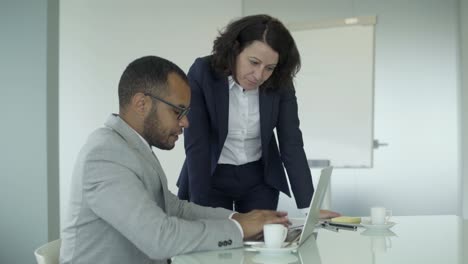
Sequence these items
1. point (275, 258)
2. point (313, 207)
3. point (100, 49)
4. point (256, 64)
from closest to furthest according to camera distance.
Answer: point (275, 258)
point (313, 207)
point (256, 64)
point (100, 49)

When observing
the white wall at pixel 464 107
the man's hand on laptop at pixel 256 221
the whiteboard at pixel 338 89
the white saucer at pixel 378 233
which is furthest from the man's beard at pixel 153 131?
the white wall at pixel 464 107

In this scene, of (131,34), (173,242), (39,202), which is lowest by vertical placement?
Answer: (39,202)

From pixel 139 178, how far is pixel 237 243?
30 centimetres

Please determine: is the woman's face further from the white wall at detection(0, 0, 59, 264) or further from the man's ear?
the white wall at detection(0, 0, 59, 264)

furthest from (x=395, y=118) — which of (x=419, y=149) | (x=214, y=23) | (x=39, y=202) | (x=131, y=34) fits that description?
(x=39, y=202)

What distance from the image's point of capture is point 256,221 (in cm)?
159

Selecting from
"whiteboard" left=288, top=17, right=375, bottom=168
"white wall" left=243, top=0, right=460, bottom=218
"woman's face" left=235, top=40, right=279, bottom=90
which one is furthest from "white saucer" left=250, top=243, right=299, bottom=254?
"white wall" left=243, top=0, right=460, bottom=218

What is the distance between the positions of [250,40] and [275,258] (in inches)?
43.0

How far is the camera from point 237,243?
4.84 ft

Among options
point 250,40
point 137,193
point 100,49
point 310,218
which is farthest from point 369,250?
point 100,49

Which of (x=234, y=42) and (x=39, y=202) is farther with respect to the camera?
(x=39, y=202)

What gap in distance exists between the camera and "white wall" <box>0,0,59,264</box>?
143 inches

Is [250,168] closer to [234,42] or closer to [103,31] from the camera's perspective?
[234,42]

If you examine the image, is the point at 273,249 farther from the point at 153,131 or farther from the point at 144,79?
the point at 144,79
